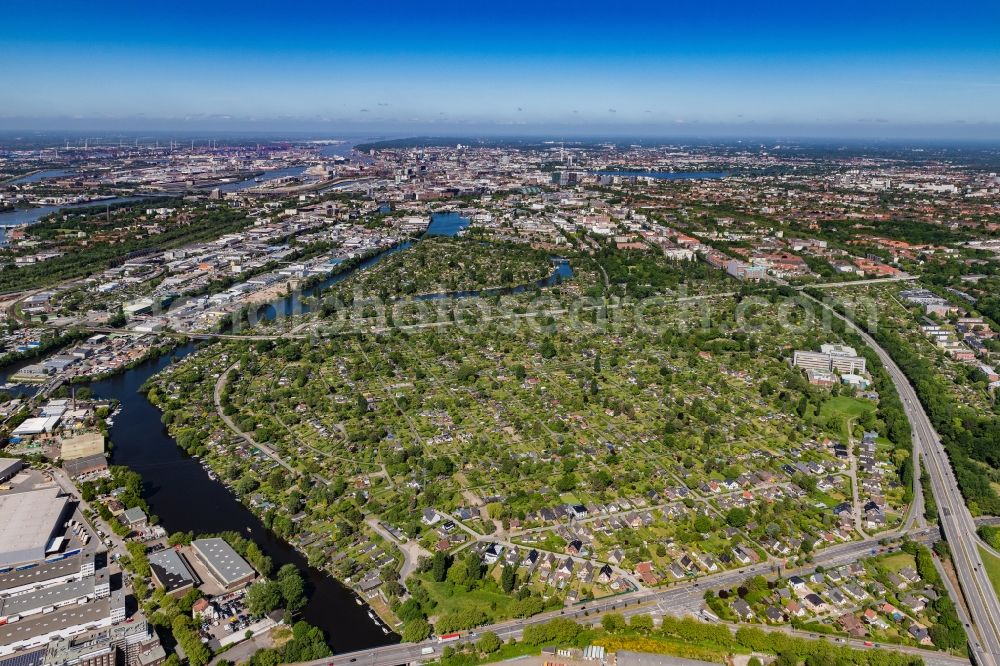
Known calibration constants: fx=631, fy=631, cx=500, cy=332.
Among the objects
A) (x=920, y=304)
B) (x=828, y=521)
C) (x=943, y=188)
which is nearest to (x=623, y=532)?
(x=828, y=521)

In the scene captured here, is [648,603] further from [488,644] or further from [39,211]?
[39,211]

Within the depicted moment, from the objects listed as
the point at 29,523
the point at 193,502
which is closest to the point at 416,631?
the point at 193,502

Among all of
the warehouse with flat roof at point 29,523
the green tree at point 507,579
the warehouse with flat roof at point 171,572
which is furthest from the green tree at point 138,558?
the green tree at point 507,579

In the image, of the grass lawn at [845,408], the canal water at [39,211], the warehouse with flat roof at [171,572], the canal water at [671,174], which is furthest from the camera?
the canal water at [671,174]

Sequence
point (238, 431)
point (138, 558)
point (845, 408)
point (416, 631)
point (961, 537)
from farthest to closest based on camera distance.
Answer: point (845, 408), point (238, 431), point (961, 537), point (138, 558), point (416, 631)

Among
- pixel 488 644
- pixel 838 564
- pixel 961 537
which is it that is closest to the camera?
pixel 488 644

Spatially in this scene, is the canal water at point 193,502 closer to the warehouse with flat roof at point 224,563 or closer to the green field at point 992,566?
the warehouse with flat roof at point 224,563

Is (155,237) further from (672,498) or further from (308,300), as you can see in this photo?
(672,498)
